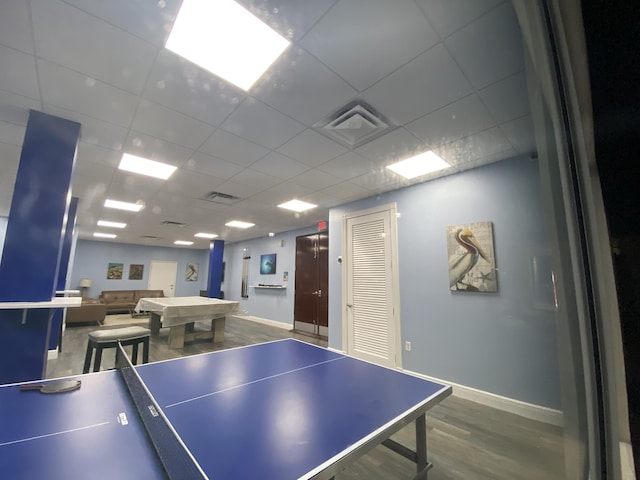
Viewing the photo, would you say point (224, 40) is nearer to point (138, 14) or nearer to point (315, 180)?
point (138, 14)

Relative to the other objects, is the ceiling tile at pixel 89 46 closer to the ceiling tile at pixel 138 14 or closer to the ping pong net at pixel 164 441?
the ceiling tile at pixel 138 14

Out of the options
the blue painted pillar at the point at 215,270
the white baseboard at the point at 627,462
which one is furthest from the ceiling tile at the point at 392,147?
the blue painted pillar at the point at 215,270

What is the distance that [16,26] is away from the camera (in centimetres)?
141

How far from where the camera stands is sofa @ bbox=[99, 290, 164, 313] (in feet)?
27.3

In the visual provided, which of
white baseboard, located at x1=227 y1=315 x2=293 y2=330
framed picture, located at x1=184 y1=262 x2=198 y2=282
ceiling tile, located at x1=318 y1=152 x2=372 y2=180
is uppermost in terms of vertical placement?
ceiling tile, located at x1=318 y1=152 x2=372 y2=180

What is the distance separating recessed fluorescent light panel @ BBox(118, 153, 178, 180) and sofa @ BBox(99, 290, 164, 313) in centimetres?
703

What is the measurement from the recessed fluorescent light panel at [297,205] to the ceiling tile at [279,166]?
1188 mm

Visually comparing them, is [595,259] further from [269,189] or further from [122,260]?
[122,260]

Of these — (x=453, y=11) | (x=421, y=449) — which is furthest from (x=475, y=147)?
(x=421, y=449)

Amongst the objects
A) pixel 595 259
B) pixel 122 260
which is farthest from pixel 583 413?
pixel 122 260

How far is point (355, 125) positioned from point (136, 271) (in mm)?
11148

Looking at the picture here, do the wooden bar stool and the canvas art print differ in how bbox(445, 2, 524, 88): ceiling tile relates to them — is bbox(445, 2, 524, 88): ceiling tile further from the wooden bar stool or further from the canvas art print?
the wooden bar stool

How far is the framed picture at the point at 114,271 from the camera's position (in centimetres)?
950

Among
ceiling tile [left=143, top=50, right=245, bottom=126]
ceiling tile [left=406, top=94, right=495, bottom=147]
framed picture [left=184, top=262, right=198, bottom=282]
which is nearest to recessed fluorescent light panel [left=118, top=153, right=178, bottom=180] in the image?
ceiling tile [left=143, top=50, right=245, bottom=126]
